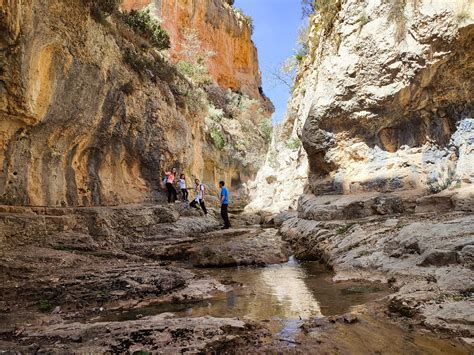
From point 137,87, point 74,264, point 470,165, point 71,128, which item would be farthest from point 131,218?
point 470,165

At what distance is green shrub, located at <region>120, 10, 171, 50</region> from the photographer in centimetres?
1650

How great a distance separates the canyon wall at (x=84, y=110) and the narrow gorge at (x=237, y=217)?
0.06 m

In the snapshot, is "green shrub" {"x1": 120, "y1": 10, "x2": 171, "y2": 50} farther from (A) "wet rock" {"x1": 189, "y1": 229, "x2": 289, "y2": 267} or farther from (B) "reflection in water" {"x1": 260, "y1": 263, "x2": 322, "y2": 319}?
(B) "reflection in water" {"x1": 260, "y1": 263, "x2": 322, "y2": 319}

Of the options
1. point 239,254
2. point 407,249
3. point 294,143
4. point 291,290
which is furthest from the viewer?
point 294,143

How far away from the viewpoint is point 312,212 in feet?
34.2

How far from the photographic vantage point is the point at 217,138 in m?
30.1

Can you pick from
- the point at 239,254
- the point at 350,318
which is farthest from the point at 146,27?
the point at 350,318

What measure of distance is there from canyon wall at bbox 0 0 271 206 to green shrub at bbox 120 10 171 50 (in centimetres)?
114

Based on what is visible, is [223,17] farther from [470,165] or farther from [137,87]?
[470,165]

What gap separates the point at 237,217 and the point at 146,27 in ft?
36.3

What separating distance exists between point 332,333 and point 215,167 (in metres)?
27.6

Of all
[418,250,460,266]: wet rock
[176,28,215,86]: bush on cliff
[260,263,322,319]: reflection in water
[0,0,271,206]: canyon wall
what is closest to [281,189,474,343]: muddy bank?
[418,250,460,266]: wet rock

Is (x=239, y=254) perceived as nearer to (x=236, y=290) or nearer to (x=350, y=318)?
(x=236, y=290)

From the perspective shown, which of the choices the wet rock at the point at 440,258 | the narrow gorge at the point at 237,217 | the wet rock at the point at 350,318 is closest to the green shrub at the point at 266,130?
the narrow gorge at the point at 237,217
